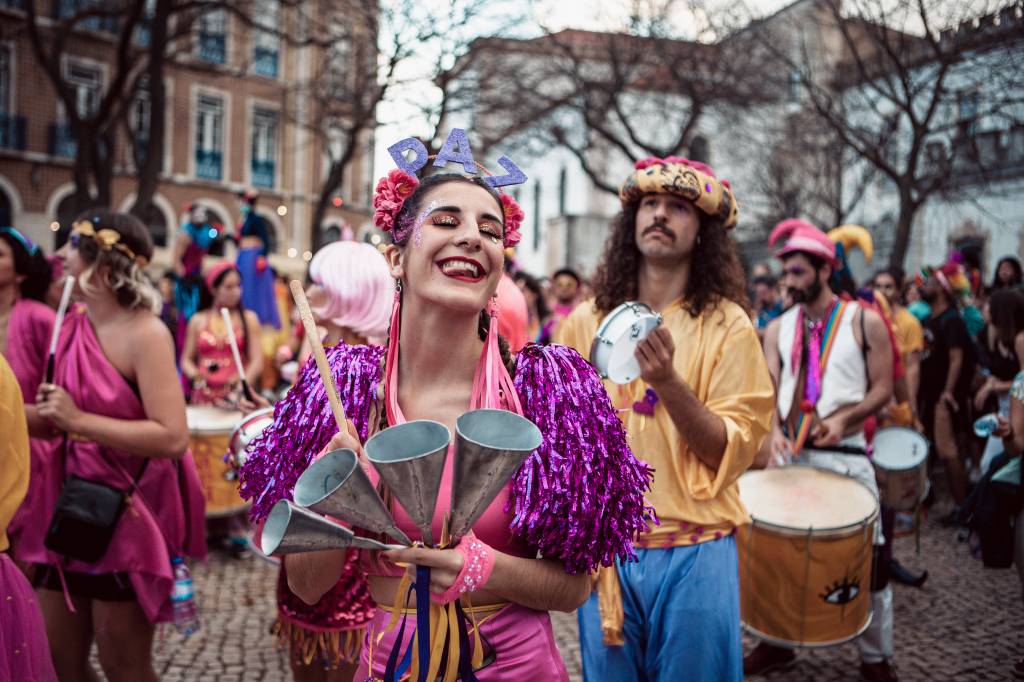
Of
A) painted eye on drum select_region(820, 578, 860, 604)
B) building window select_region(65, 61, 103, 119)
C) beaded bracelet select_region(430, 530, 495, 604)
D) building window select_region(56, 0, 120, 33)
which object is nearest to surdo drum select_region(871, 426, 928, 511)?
painted eye on drum select_region(820, 578, 860, 604)

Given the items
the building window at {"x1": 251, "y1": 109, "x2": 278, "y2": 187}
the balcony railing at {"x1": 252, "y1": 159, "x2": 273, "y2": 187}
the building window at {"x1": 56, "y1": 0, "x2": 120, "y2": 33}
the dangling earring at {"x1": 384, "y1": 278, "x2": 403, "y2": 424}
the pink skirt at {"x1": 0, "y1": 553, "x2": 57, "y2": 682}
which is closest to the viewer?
the dangling earring at {"x1": 384, "y1": 278, "x2": 403, "y2": 424}

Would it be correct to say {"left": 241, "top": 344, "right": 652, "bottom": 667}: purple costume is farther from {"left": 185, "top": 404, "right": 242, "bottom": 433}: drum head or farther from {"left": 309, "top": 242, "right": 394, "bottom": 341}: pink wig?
{"left": 185, "top": 404, "right": 242, "bottom": 433}: drum head

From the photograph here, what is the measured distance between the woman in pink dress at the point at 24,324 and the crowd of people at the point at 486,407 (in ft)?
0.05

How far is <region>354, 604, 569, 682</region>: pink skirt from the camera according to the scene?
182 centimetres

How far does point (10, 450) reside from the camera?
230 cm

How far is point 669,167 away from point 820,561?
1776mm

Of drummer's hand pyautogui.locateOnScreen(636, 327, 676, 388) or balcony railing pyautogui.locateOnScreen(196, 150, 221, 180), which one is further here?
balcony railing pyautogui.locateOnScreen(196, 150, 221, 180)

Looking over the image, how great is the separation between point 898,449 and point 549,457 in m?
3.90

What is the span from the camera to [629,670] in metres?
2.68

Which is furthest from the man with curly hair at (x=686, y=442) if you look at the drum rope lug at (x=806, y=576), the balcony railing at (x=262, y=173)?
the balcony railing at (x=262, y=173)

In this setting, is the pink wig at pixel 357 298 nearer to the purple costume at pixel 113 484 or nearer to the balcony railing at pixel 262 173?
the purple costume at pixel 113 484

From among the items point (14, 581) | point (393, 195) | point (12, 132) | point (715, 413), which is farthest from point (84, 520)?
point (12, 132)

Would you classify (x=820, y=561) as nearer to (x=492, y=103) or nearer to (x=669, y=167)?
(x=669, y=167)

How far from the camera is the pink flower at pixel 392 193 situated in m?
2.04
